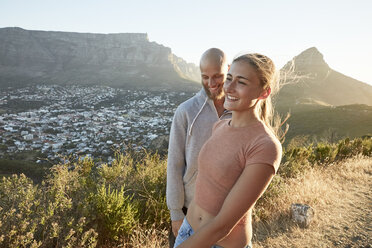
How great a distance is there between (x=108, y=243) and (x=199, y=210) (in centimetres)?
180

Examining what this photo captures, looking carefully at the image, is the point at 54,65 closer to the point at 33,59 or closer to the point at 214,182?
the point at 33,59

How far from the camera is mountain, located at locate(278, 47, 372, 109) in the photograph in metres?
65.8

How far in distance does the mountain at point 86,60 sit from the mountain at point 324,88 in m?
31.5

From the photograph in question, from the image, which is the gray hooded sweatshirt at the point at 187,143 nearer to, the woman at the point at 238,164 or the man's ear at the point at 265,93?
the woman at the point at 238,164

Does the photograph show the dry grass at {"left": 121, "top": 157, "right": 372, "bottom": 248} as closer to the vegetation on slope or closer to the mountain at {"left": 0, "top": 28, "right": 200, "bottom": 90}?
the vegetation on slope

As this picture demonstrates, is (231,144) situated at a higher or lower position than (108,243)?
higher

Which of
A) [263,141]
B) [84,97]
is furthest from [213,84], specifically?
[84,97]

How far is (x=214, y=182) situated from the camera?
3.38 feet

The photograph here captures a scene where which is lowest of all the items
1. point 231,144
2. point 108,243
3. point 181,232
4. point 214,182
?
point 108,243

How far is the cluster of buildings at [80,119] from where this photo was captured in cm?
2292

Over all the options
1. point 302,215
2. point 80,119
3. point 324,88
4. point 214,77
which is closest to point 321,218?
point 302,215

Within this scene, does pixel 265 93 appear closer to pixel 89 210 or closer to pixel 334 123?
pixel 89 210

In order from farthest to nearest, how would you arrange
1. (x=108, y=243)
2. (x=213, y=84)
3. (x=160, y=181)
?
(x=160, y=181) → (x=108, y=243) → (x=213, y=84)

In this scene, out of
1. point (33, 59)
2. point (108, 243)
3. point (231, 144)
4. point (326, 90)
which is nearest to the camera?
point (231, 144)
